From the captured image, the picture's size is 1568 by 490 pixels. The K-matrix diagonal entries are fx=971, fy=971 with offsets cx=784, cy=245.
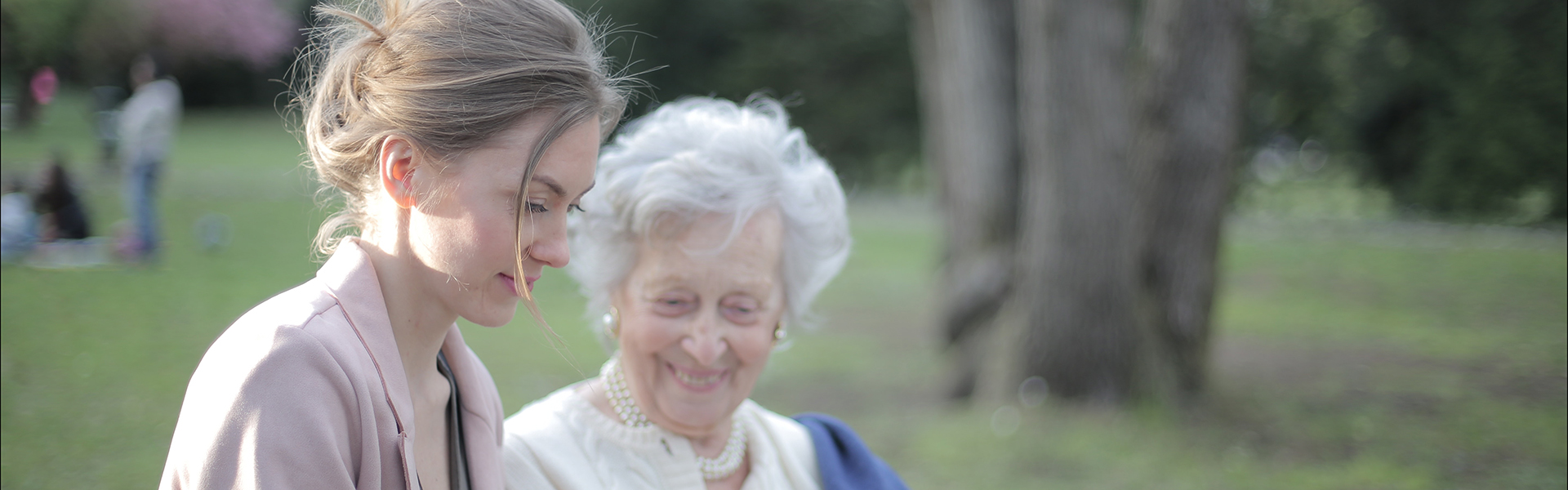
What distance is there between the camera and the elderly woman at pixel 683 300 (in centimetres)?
199

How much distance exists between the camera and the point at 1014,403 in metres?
5.44

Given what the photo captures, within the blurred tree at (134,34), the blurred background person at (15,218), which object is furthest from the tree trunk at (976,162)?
the blurred background person at (15,218)

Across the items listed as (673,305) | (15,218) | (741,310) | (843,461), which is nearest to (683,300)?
(673,305)

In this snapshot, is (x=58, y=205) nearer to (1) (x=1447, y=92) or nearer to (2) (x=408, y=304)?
(2) (x=408, y=304)

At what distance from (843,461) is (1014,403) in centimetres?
338

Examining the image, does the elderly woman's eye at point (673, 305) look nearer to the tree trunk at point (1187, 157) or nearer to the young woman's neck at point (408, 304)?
the young woman's neck at point (408, 304)

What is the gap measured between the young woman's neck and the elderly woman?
501 mm

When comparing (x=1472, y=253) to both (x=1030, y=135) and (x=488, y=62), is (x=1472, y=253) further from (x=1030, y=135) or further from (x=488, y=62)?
(x=488, y=62)

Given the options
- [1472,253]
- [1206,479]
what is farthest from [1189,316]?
[1472,253]

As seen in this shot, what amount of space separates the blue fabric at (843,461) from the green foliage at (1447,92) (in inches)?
122

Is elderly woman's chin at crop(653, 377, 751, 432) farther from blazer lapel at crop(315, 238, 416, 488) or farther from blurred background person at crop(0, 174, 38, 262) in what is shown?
blurred background person at crop(0, 174, 38, 262)

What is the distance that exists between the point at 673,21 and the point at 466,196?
831 inches

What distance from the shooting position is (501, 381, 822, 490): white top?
6.23 ft

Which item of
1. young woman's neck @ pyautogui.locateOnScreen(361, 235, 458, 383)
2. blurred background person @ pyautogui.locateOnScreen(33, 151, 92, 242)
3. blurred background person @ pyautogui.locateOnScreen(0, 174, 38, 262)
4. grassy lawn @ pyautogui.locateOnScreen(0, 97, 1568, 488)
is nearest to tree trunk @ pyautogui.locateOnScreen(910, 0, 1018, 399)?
grassy lawn @ pyautogui.locateOnScreen(0, 97, 1568, 488)
